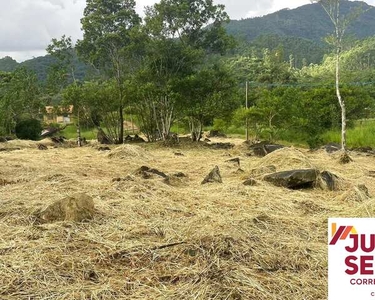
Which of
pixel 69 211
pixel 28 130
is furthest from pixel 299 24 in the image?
pixel 69 211

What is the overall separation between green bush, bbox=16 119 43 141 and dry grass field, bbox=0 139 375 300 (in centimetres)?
1491

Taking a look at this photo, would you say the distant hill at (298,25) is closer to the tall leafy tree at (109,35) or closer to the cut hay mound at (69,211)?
the tall leafy tree at (109,35)

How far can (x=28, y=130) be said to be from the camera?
782 inches

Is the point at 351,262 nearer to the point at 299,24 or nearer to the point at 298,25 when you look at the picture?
the point at 298,25

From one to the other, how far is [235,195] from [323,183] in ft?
4.85

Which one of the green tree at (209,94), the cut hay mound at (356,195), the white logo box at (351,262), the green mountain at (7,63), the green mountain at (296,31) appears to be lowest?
the cut hay mound at (356,195)

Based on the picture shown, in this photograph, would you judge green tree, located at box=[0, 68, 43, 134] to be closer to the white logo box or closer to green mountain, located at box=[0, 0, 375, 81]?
the white logo box

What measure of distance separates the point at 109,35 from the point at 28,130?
6.30 meters

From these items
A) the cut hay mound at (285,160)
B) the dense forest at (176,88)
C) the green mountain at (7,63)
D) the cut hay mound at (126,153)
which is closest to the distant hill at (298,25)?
the green mountain at (7,63)

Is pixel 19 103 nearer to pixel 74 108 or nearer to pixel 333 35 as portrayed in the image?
pixel 74 108

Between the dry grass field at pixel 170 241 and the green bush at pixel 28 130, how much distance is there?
14.9m

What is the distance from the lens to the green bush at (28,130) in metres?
19.8

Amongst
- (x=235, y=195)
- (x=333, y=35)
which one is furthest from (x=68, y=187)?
(x=333, y=35)

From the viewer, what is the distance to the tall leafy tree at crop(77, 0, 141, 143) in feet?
57.0
